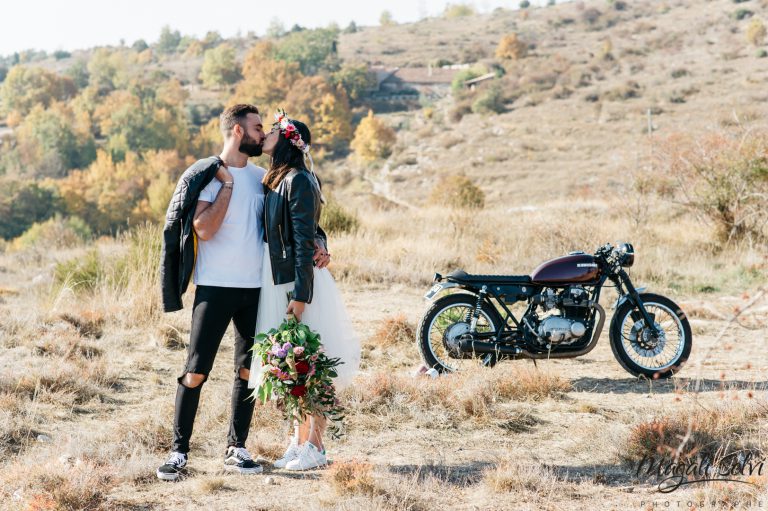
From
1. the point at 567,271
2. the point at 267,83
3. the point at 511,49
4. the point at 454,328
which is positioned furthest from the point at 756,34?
the point at 454,328

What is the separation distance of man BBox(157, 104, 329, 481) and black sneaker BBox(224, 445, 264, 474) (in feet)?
0.86

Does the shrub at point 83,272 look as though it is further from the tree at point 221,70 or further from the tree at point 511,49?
Result: the tree at point 221,70

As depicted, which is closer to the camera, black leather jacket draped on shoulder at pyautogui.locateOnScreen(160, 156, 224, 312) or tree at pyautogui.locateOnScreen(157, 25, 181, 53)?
black leather jacket draped on shoulder at pyautogui.locateOnScreen(160, 156, 224, 312)

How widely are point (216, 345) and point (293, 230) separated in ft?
2.40

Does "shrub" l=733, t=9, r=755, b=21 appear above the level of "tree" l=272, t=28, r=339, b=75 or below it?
above

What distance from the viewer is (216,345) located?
424cm

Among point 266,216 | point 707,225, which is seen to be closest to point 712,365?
point 266,216

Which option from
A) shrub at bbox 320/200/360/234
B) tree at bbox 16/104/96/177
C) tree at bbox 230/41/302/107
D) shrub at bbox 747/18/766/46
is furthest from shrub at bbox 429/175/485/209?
tree at bbox 230/41/302/107

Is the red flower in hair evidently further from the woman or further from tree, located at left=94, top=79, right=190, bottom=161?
tree, located at left=94, top=79, right=190, bottom=161

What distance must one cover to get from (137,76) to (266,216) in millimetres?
Answer: 136759

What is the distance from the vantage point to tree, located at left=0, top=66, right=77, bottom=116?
117m

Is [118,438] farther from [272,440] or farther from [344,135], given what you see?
[344,135]

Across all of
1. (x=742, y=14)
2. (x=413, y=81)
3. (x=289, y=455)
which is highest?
(x=742, y=14)

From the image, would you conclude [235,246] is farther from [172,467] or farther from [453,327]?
[453,327]
